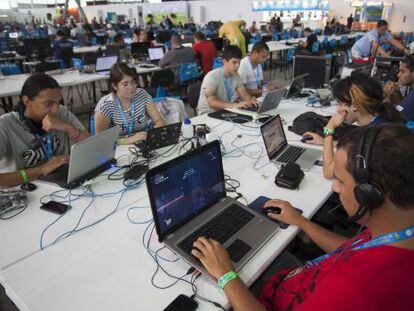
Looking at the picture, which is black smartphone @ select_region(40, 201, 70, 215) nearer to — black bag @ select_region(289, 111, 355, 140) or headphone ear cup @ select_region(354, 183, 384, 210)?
headphone ear cup @ select_region(354, 183, 384, 210)

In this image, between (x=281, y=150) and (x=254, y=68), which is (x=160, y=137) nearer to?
(x=281, y=150)

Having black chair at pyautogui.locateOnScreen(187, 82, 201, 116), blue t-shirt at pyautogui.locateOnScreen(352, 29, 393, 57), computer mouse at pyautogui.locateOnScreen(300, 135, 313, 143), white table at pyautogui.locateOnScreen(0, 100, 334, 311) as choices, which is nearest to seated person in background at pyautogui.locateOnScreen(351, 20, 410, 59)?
blue t-shirt at pyautogui.locateOnScreen(352, 29, 393, 57)

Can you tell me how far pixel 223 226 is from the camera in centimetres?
127

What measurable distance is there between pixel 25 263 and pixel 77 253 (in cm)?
19

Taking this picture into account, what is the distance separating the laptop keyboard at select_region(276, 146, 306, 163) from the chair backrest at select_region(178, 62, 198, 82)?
3786mm

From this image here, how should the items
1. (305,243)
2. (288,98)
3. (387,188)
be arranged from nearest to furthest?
1. (387,188)
2. (305,243)
3. (288,98)

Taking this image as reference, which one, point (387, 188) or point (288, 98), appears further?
point (288, 98)

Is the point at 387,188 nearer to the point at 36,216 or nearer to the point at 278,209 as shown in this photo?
the point at 278,209

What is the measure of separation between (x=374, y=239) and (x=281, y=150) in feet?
4.35

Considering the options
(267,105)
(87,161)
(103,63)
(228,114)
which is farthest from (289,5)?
(87,161)

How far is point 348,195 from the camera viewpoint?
91cm

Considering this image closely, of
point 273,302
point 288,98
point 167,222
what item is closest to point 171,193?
point 167,222

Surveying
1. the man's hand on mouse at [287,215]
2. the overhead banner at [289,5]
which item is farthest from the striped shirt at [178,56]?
the overhead banner at [289,5]

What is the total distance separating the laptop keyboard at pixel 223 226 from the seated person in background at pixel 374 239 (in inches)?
9.3
